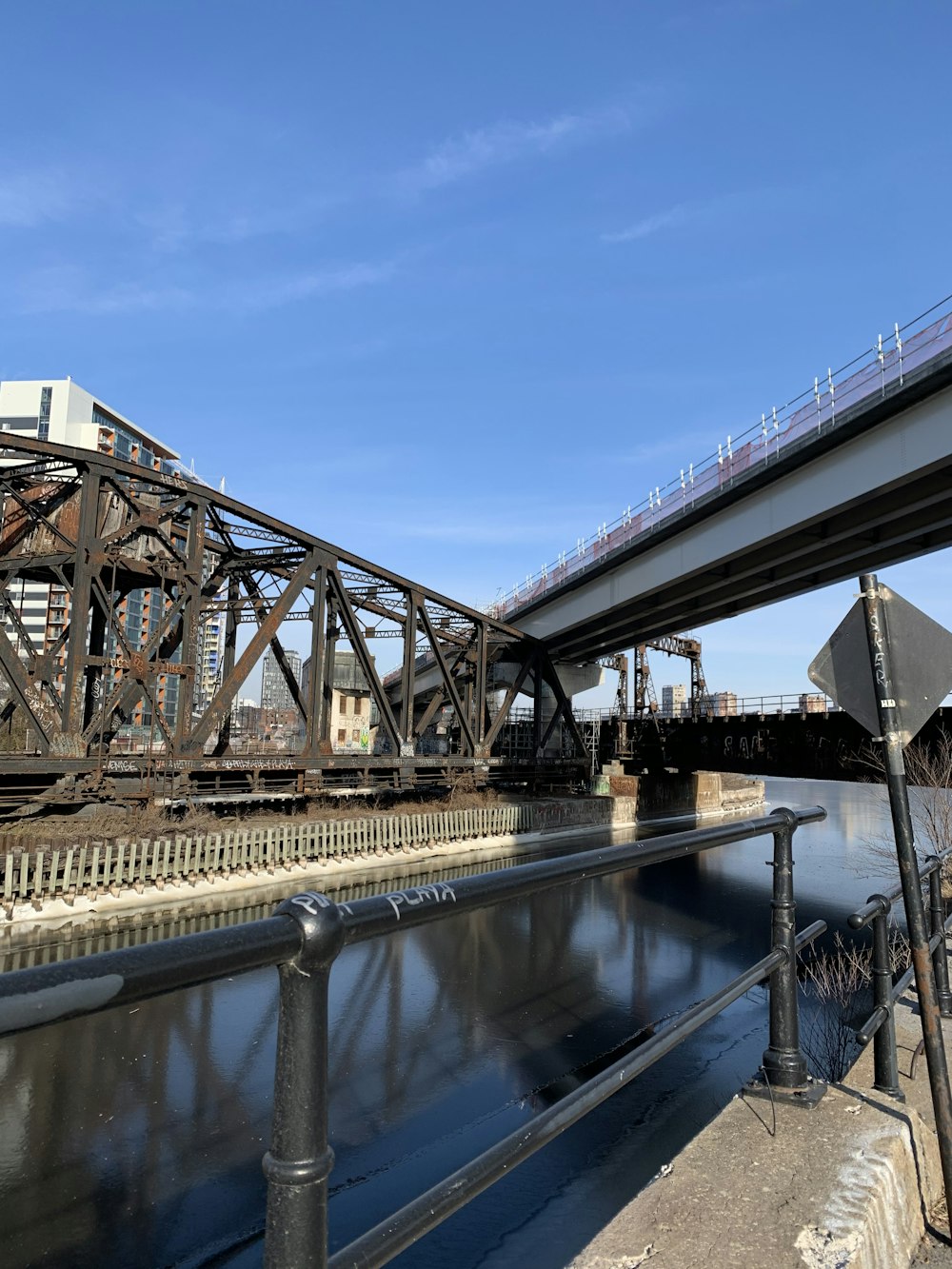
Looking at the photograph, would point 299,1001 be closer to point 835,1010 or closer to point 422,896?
point 422,896

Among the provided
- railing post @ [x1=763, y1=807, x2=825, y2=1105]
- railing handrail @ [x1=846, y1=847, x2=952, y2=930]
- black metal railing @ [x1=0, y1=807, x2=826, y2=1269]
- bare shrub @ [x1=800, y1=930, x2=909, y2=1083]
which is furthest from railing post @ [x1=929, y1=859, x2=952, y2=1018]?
bare shrub @ [x1=800, y1=930, x2=909, y2=1083]

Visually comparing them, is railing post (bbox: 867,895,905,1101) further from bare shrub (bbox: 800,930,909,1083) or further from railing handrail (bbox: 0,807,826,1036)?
bare shrub (bbox: 800,930,909,1083)

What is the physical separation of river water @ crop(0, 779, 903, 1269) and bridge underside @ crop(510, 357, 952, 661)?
1289cm

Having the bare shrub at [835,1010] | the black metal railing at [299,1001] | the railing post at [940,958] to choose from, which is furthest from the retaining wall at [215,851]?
the black metal railing at [299,1001]

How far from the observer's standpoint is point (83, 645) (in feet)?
81.8

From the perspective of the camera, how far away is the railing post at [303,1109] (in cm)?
123

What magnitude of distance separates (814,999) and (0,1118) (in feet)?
47.3

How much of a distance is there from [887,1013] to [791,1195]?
1.38 m

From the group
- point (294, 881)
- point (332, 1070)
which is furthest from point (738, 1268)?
point (294, 881)

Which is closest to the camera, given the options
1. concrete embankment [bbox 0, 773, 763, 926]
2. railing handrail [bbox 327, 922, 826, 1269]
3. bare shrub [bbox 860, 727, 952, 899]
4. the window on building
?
railing handrail [bbox 327, 922, 826, 1269]

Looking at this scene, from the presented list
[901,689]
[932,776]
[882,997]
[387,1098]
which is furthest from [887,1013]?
[932,776]

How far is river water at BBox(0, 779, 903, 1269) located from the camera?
8.79 metres

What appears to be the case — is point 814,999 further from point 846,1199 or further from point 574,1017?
point 846,1199

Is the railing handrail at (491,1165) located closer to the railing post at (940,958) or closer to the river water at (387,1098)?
the river water at (387,1098)
